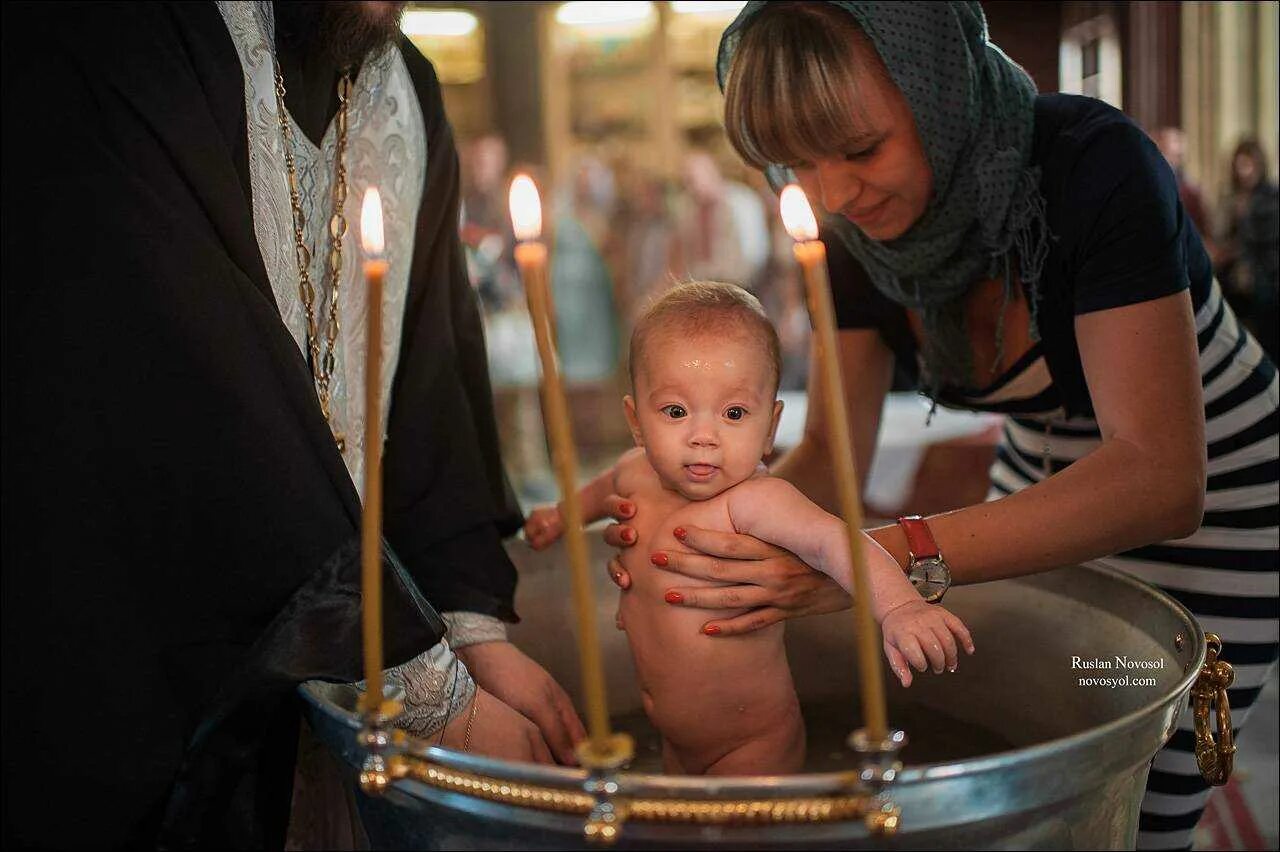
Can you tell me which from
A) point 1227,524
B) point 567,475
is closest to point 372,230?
point 567,475

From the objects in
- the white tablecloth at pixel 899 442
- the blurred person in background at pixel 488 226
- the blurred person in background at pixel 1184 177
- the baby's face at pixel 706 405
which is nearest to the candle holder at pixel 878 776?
the baby's face at pixel 706 405

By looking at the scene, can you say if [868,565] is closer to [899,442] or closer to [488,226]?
[899,442]

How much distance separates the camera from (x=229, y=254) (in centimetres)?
95

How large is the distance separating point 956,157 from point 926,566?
500 mm

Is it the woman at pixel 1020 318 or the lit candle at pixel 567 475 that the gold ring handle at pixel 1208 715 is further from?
the lit candle at pixel 567 475

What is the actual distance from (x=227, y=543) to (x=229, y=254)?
222mm

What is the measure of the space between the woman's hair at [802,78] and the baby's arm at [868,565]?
1.28 ft

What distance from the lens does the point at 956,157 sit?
4.46ft

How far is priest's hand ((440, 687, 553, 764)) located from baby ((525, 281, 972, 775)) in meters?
0.18

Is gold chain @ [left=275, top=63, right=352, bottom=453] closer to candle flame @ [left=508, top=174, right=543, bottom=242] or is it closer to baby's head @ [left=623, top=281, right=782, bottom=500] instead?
baby's head @ [left=623, top=281, right=782, bottom=500]

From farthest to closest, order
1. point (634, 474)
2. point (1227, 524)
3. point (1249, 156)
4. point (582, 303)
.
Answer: point (582, 303)
point (1249, 156)
point (1227, 524)
point (634, 474)

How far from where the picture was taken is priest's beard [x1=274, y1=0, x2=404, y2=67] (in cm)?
110

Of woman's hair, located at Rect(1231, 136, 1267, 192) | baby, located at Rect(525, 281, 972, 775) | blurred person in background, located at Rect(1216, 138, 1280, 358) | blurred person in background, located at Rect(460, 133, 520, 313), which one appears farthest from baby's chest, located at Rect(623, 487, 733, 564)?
blurred person in background, located at Rect(460, 133, 520, 313)

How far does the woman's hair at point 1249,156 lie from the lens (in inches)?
178
